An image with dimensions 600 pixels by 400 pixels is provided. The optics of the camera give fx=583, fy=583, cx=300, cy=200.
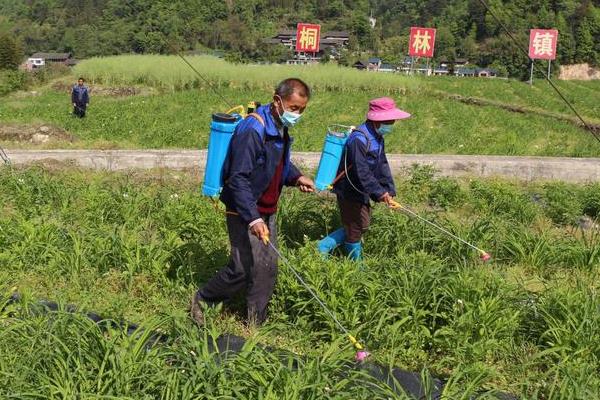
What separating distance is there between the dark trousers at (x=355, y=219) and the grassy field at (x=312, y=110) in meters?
6.31

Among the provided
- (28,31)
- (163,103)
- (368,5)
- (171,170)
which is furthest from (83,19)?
(171,170)

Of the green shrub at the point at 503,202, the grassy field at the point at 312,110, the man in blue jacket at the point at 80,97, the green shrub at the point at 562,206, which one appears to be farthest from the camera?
the man in blue jacket at the point at 80,97

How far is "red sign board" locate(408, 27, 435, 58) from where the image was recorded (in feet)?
106

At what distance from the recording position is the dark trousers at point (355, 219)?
438 centimetres

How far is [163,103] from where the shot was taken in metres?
Answer: 18.7

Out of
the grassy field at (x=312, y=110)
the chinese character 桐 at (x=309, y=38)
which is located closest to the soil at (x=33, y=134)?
the grassy field at (x=312, y=110)

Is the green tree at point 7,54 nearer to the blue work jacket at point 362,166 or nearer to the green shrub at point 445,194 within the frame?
the green shrub at point 445,194

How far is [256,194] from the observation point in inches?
130

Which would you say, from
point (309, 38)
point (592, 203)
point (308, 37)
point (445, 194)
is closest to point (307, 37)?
point (308, 37)

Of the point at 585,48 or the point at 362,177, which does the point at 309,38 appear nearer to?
the point at 362,177

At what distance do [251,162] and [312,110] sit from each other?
1556cm

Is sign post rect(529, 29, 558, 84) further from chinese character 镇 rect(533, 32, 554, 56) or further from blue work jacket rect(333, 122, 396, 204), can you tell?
blue work jacket rect(333, 122, 396, 204)

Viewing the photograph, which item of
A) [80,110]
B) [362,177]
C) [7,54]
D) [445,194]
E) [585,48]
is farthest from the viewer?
[585,48]

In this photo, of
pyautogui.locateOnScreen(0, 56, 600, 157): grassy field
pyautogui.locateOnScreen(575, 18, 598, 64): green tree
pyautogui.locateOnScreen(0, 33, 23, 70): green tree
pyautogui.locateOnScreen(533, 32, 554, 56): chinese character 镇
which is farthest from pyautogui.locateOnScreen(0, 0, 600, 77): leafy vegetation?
pyautogui.locateOnScreen(0, 56, 600, 157): grassy field
